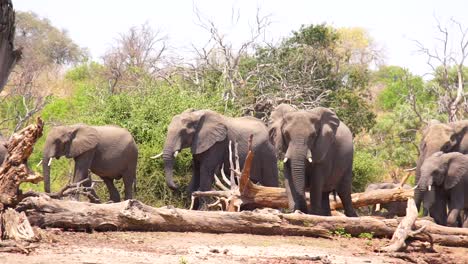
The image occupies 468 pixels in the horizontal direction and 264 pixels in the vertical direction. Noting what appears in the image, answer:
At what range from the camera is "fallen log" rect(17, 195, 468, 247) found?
11.0 meters

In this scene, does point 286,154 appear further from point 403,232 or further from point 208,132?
point 208,132

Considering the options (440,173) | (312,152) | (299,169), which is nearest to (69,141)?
(312,152)

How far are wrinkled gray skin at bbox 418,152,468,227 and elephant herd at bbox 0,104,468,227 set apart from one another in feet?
0.05

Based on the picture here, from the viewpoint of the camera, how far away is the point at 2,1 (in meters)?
6.32

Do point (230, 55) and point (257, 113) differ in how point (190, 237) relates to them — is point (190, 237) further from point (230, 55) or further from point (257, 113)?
point (230, 55)

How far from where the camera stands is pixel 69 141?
17.5m

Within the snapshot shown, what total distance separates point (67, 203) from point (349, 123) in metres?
17.4

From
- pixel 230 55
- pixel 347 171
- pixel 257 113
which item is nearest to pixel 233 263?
pixel 347 171

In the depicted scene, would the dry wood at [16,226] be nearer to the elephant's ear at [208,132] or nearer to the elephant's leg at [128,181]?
the elephant's ear at [208,132]

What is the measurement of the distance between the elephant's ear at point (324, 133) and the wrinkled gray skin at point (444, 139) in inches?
121

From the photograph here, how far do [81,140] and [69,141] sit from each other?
22cm

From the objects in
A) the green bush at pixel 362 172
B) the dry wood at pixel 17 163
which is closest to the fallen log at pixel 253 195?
the dry wood at pixel 17 163

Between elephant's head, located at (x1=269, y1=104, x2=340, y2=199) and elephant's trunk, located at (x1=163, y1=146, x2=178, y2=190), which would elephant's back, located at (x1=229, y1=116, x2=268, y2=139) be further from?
elephant's head, located at (x1=269, y1=104, x2=340, y2=199)

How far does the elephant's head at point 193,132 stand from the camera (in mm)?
16984
